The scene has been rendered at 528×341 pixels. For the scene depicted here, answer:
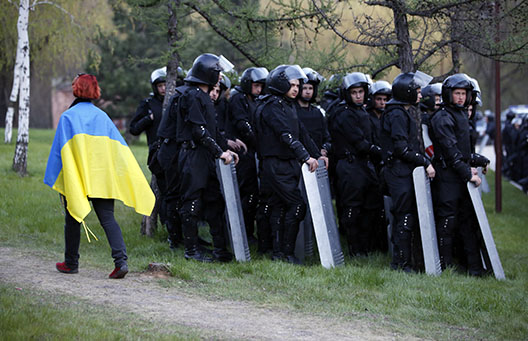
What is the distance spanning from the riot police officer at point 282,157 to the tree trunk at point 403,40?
4.11ft

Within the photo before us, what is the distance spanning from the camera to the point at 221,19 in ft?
32.1

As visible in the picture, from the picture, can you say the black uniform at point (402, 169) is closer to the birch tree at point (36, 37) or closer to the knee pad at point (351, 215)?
the knee pad at point (351, 215)

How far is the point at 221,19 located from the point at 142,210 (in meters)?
3.82

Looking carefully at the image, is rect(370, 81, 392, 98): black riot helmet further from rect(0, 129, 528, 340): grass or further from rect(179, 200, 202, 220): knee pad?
rect(179, 200, 202, 220): knee pad

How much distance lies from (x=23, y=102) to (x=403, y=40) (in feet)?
28.8

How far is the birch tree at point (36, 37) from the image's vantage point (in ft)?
47.8

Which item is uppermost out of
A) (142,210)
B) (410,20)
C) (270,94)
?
(410,20)

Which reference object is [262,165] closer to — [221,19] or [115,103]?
[221,19]

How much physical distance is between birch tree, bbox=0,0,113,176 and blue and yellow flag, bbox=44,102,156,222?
7.93 meters

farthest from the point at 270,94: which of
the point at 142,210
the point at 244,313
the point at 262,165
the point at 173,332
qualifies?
the point at 173,332

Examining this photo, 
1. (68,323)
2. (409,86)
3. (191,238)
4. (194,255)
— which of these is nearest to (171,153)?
(191,238)

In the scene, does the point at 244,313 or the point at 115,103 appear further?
the point at 115,103

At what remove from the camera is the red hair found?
6789mm

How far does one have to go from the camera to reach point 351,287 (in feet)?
23.6
